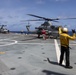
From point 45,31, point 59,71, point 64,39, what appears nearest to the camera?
point 59,71

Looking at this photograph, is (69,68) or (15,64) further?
(15,64)

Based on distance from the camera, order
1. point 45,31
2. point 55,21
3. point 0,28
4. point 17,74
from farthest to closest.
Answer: point 0,28, point 55,21, point 45,31, point 17,74

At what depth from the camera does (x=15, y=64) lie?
8.93 metres

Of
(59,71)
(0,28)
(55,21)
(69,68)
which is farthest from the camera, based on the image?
(0,28)

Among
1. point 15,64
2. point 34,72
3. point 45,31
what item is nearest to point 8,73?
point 34,72

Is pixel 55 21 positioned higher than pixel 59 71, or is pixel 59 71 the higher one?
pixel 55 21

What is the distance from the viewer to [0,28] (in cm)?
6378

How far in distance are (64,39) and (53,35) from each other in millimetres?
22646

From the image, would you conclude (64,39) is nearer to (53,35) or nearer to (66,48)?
(66,48)

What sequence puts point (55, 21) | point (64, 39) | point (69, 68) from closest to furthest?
point (69, 68)
point (64, 39)
point (55, 21)

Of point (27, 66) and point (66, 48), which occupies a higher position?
point (66, 48)

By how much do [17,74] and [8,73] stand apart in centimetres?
39

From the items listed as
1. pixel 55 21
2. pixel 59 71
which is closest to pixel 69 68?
pixel 59 71

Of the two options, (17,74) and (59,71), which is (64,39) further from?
(17,74)
